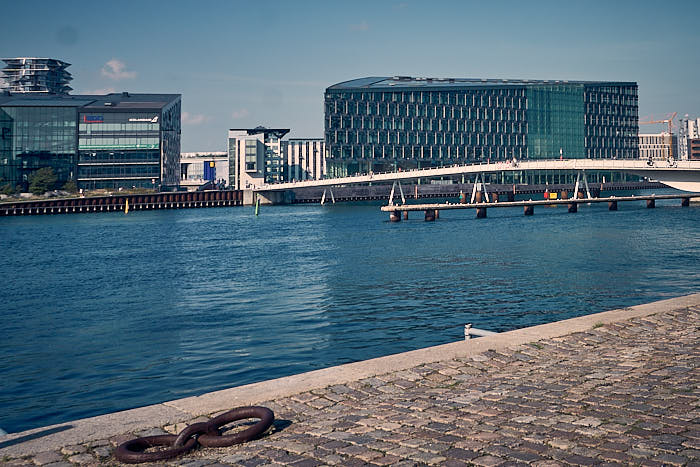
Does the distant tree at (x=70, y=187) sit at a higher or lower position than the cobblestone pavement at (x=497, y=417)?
higher

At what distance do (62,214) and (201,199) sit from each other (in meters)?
33.8

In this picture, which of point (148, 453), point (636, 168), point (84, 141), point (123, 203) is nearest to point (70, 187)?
point (84, 141)

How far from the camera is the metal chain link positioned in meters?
9.09

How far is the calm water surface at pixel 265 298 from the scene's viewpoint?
875 inches

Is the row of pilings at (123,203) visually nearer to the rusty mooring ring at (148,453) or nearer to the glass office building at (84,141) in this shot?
the glass office building at (84,141)

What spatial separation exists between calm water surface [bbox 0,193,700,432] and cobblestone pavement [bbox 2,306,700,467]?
921 cm

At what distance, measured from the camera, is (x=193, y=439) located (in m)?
9.56

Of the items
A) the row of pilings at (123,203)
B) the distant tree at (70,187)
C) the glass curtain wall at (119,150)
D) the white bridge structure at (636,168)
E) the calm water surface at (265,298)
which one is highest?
the glass curtain wall at (119,150)

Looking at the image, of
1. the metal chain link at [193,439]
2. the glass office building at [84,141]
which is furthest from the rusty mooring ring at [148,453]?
the glass office building at [84,141]

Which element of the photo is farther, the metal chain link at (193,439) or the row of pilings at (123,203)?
the row of pilings at (123,203)

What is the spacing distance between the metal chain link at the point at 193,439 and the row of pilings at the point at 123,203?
144135 millimetres

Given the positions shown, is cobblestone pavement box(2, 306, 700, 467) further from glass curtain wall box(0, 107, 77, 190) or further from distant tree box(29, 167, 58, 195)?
glass curtain wall box(0, 107, 77, 190)

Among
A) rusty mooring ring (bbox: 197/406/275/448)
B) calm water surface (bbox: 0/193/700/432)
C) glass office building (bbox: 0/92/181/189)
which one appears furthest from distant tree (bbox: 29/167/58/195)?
rusty mooring ring (bbox: 197/406/275/448)

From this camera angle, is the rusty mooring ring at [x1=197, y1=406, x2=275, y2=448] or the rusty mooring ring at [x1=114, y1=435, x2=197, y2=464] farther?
Answer: the rusty mooring ring at [x1=197, y1=406, x2=275, y2=448]
